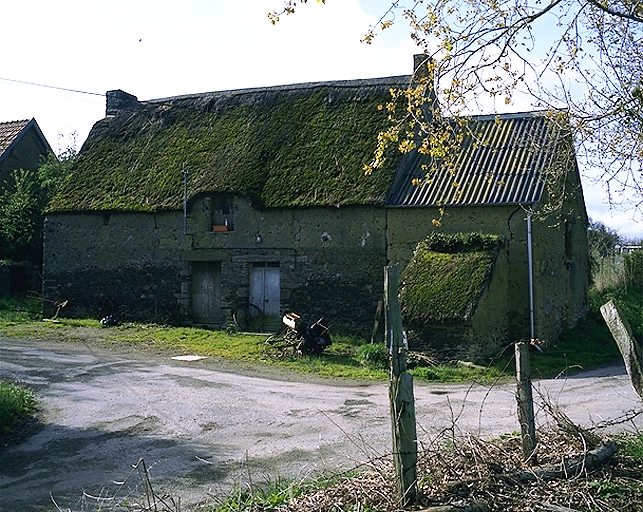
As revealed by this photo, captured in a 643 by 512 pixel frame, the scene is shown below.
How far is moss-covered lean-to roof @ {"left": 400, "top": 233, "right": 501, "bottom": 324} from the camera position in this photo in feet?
49.0

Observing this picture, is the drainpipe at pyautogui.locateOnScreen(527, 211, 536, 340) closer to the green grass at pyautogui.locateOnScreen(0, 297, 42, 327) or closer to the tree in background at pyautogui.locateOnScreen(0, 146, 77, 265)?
the green grass at pyautogui.locateOnScreen(0, 297, 42, 327)

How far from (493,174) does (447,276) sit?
141 inches

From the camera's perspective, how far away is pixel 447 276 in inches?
619

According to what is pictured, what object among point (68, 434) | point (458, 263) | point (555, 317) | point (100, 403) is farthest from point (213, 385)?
point (555, 317)

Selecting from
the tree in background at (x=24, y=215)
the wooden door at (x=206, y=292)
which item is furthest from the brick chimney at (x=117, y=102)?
the wooden door at (x=206, y=292)

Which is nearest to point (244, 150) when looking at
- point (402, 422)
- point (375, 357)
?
point (375, 357)

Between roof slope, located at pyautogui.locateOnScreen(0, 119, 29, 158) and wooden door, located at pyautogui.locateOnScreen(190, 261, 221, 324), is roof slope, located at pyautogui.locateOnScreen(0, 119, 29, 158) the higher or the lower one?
the higher one

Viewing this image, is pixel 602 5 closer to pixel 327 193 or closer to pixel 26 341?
pixel 327 193

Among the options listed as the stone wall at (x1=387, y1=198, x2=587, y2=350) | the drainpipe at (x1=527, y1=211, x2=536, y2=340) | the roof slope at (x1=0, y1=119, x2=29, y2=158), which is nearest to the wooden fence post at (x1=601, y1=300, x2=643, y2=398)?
the stone wall at (x1=387, y1=198, x2=587, y2=350)

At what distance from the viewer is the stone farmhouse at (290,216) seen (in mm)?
17344

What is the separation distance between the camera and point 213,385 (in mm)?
12445

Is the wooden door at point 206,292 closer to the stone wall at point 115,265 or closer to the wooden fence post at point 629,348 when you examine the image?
the stone wall at point 115,265

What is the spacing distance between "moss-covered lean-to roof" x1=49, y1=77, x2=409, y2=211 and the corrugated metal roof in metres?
0.84

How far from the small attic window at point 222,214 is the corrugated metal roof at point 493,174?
4718 mm
